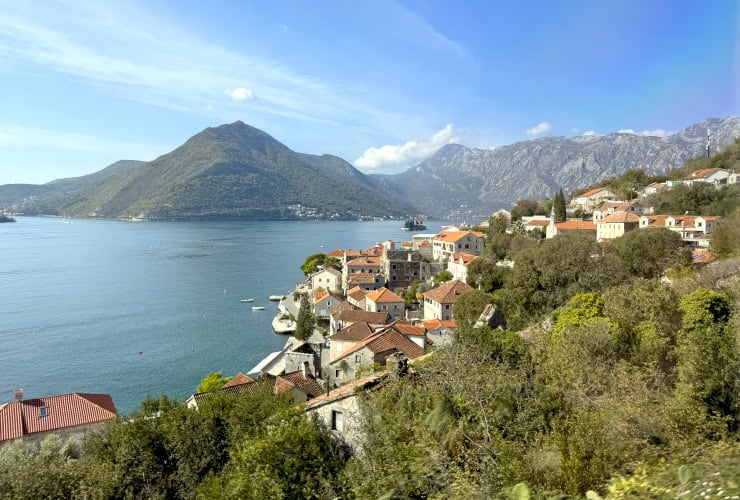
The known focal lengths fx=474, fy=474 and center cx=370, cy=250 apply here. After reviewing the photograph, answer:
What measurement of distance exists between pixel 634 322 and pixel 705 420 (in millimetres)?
6415

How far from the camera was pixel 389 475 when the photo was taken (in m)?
6.10

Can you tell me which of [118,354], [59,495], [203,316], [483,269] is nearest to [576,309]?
[59,495]

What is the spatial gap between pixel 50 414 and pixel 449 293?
22.3 meters

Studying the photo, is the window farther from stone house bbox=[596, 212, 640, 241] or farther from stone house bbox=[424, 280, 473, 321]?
stone house bbox=[596, 212, 640, 241]

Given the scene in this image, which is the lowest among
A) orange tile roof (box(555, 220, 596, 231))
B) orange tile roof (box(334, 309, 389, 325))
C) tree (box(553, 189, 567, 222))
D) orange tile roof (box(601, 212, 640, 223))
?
orange tile roof (box(334, 309, 389, 325))

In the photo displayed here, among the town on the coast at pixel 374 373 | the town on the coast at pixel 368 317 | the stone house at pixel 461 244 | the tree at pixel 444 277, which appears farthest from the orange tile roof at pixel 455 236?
the tree at pixel 444 277

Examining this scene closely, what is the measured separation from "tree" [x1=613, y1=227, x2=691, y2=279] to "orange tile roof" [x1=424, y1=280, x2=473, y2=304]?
1035 centimetres

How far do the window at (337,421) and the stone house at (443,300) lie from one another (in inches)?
842

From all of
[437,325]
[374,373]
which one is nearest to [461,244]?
[437,325]

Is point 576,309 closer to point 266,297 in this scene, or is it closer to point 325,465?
point 325,465

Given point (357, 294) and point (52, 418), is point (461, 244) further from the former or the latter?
point (52, 418)

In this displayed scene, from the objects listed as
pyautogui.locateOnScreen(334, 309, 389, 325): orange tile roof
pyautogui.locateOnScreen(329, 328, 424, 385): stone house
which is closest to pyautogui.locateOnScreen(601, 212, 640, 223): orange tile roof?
pyautogui.locateOnScreen(334, 309, 389, 325): orange tile roof

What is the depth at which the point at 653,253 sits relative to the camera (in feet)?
75.5

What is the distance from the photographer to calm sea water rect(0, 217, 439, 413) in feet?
94.2
